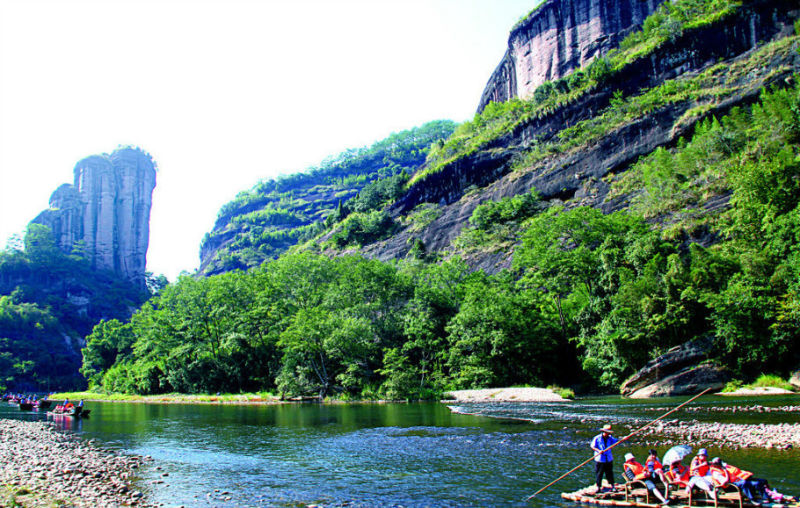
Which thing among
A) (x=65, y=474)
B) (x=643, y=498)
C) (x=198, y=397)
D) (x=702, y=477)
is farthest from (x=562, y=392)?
(x=198, y=397)

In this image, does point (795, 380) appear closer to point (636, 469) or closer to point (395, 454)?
point (636, 469)

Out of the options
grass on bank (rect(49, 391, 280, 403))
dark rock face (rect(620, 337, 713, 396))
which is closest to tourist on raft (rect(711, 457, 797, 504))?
dark rock face (rect(620, 337, 713, 396))

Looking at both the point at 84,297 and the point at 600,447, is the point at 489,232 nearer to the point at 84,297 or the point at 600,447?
the point at 600,447

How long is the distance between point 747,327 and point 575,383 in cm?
1682

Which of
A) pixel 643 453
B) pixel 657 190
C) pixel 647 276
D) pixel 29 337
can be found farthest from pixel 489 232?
pixel 29 337

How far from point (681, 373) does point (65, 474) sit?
1509 inches

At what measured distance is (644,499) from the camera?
1179 cm

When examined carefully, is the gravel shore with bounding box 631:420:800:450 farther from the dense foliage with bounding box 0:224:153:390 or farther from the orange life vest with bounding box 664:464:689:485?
the dense foliage with bounding box 0:224:153:390

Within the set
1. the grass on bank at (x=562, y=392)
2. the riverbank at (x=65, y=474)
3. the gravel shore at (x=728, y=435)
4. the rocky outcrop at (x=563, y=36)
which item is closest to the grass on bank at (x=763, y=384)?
the grass on bank at (x=562, y=392)

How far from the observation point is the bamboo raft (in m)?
10.8

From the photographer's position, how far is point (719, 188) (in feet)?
176

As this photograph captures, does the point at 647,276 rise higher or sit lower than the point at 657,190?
lower

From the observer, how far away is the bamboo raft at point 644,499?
425 inches

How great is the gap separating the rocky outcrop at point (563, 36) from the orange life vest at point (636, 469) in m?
120
